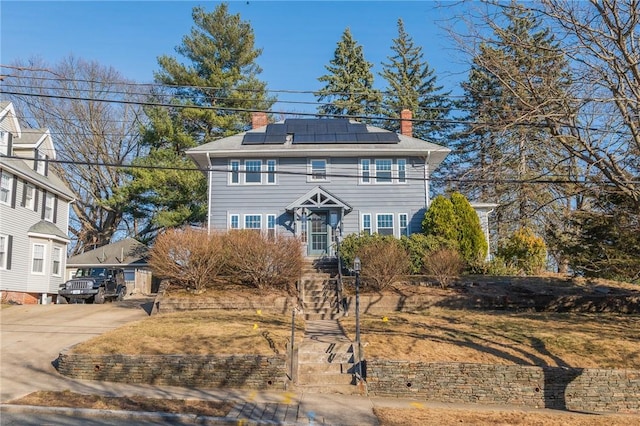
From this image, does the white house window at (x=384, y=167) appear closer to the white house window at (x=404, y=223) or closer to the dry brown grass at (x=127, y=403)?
the white house window at (x=404, y=223)

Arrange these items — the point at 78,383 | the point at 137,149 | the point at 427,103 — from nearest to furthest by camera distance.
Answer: the point at 78,383 < the point at 137,149 < the point at 427,103

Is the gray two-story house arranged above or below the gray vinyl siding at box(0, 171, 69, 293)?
above

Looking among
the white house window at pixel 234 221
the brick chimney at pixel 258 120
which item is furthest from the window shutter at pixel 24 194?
the brick chimney at pixel 258 120

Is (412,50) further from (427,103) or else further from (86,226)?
(86,226)

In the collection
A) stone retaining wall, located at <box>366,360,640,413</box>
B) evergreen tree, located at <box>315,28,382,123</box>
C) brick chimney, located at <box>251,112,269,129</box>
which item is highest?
evergreen tree, located at <box>315,28,382,123</box>

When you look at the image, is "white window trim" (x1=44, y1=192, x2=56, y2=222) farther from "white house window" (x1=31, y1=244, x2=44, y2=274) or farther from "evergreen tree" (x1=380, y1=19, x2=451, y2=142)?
"evergreen tree" (x1=380, y1=19, x2=451, y2=142)

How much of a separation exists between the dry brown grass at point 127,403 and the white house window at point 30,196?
1727 centimetres

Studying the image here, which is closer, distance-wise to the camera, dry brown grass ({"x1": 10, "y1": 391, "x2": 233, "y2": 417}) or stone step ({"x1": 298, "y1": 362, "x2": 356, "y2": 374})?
dry brown grass ({"x1": 10, "y1": 391, "x2": 233, "y2": 417})

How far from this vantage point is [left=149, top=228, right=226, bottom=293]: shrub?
16.5m

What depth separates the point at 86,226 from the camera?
121 ft

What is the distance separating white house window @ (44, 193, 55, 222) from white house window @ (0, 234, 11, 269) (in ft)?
13.0

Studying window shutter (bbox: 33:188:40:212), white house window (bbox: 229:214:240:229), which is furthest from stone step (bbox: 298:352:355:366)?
window shutter (bbox: 33:188:40:212)

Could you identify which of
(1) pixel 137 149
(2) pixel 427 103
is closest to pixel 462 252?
(2) pixel 427 103

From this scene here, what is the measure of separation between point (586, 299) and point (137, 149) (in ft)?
101
